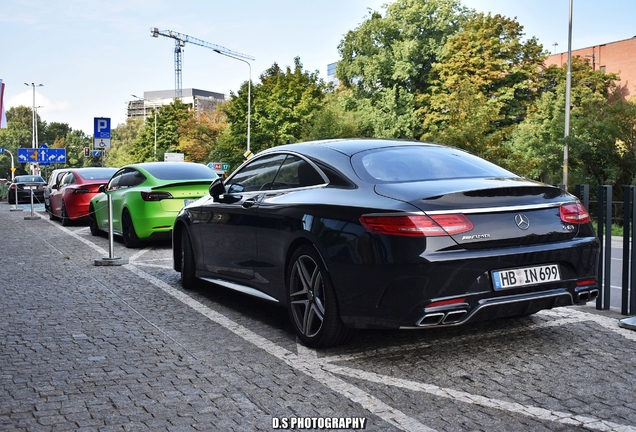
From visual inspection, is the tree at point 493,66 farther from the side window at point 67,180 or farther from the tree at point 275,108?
the side window at point 67,180

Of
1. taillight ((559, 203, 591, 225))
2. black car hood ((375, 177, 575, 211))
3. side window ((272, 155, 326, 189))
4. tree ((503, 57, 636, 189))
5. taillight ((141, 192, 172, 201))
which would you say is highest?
tree ((503, 57, 636, 189))

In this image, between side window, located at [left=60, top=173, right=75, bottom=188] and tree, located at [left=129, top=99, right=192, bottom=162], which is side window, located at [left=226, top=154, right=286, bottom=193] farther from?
tree, located at [left=129, top=99, right=192, bottom=162]

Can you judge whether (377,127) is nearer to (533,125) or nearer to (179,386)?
(533,125)

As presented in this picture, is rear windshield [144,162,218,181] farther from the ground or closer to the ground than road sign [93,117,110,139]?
closer to the ground

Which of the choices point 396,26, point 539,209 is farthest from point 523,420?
point 396,26

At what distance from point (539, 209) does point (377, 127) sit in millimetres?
47446

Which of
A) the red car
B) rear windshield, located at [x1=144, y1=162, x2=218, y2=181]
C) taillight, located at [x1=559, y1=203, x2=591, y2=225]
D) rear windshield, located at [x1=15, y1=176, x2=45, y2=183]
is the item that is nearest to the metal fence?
taillight, located at [x1=559, y1=203, x2=591, y2=225]

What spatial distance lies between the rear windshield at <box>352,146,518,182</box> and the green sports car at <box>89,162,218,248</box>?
6.90 m

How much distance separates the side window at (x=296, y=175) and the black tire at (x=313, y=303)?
608 millimetres

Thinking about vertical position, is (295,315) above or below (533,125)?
below

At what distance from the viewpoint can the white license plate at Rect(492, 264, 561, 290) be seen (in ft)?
15.8

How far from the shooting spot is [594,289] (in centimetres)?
531

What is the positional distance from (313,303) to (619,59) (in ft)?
211

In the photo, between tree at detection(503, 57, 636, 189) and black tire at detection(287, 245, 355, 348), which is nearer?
black tire at detection(287, 245, 355, 348)
